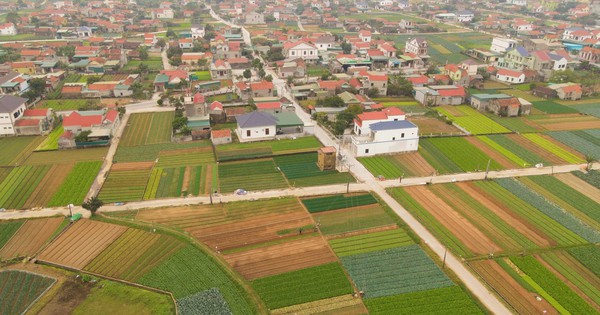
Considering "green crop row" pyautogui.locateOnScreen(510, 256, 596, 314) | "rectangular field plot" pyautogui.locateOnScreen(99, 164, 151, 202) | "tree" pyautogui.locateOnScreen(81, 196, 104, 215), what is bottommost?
"green crop row" pyautogui.locateOnScreen(510, 256, 596, 314)

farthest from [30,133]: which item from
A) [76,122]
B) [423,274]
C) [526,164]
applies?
[526,164]

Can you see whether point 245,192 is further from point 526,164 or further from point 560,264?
point 526,164

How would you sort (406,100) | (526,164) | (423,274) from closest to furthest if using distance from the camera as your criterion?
(423,274)
(526,164)
(406,100)

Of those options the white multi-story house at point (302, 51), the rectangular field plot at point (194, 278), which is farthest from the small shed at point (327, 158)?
the white multi-story house at point (302, 51)

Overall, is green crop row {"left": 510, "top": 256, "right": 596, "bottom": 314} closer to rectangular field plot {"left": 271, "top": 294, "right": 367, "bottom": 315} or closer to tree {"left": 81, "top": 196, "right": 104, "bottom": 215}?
rectangular field plot {"left": 271, "top": 294, "right": 367, "bottom": 315}

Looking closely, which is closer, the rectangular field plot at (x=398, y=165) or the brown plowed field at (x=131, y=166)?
the rectangular field plot at (x=398, y=165)

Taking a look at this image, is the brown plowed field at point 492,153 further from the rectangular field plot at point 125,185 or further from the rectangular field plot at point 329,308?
the rectangular field plot at point 125,185

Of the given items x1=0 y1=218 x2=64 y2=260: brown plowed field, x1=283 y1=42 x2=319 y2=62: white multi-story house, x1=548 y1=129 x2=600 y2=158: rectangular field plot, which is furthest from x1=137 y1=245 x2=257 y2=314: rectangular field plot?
x1=283 y1=42 x2=319 y2=62: white multi-story house
